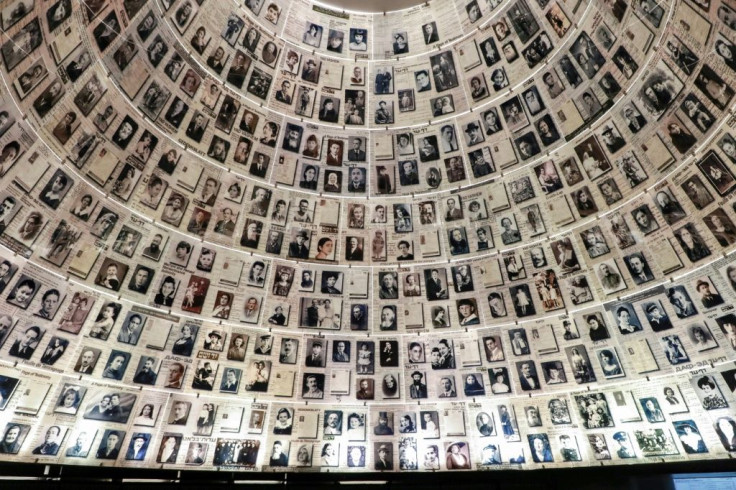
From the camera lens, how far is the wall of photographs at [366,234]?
10266 mm

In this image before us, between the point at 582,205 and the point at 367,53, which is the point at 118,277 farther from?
the point at 582,205

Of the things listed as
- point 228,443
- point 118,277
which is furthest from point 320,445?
point 118,277

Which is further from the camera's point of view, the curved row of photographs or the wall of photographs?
the curved row of photographs

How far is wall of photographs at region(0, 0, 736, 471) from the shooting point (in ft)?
33.7

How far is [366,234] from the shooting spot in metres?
15.2

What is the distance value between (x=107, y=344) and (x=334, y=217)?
22.4ft

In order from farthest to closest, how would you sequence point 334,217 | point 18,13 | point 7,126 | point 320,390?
point 334,217 → point 320,390 → point 7,126 → point 18,13

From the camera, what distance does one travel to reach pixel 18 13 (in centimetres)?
828

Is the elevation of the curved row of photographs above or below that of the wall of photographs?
below

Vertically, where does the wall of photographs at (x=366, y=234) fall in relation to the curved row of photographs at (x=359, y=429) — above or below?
above

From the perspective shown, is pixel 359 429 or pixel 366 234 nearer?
pixel 359 429

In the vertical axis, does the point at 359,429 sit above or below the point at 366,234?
below

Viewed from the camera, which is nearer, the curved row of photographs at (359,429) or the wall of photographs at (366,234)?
the wall of photographs at (366,234)

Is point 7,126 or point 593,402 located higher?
point 7,126
